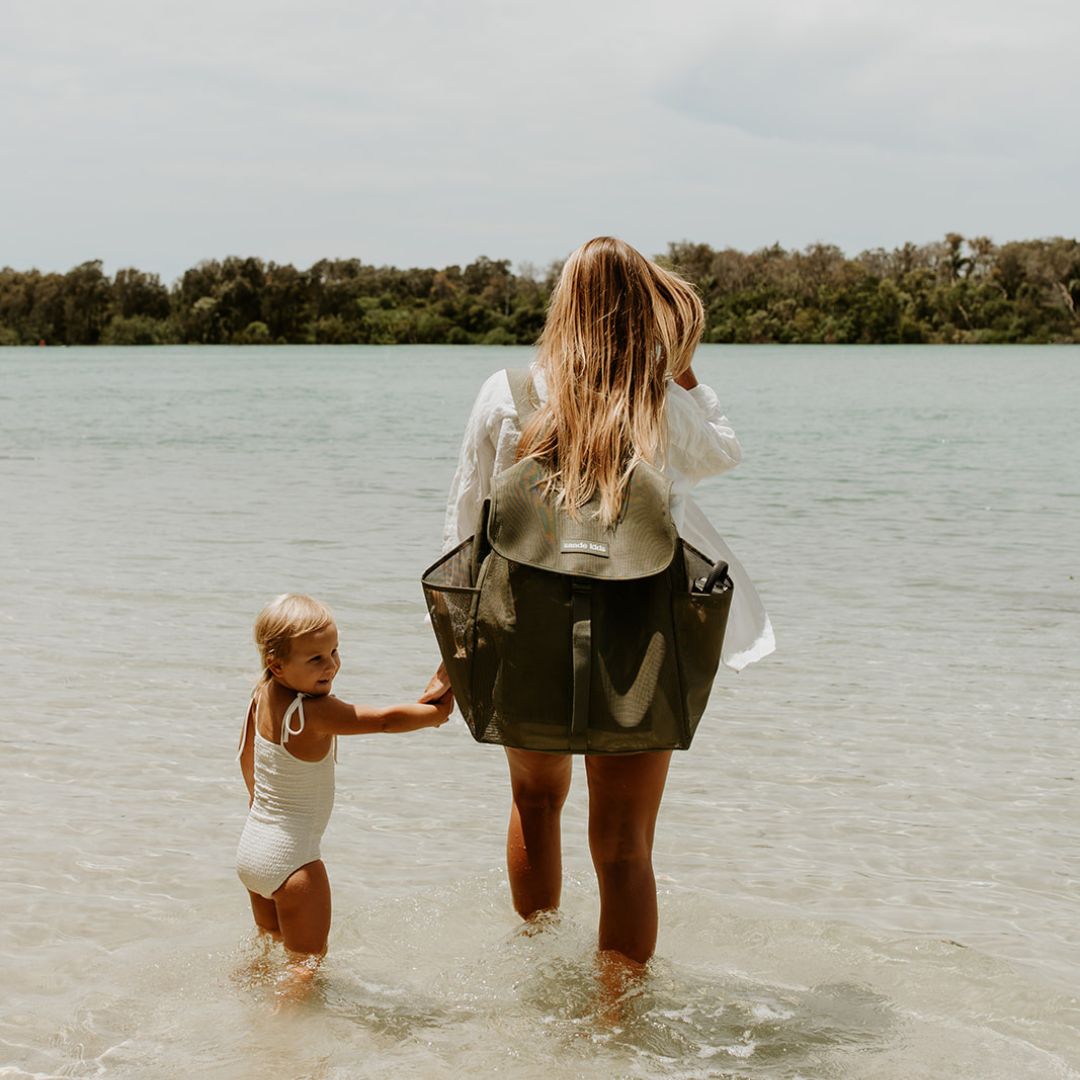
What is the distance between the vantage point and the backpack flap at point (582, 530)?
9.09ft

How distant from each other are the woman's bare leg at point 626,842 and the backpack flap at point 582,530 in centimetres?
48

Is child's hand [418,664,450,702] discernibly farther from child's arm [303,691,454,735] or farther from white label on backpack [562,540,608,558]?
white label on backpack [562,540,608,558]

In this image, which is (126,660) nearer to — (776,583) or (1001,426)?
(776,583)

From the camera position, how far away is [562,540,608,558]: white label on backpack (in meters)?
2.78

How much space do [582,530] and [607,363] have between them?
1.24ft

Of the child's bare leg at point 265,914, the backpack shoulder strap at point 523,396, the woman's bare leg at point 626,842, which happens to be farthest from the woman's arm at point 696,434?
the child's bare leg at point 265,914

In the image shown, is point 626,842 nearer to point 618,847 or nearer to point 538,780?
point 618,847

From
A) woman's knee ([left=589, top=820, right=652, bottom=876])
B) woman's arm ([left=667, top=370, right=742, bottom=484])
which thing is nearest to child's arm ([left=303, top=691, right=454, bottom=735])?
woman's knee ([left=589, top=820, right=652, bottom=876])

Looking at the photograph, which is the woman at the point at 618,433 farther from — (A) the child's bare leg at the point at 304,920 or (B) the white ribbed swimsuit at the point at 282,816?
(A) the child's bare leg at the point at 304,920

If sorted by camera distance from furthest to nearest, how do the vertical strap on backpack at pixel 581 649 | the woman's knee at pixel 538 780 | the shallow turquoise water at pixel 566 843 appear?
the shallow turquoise water at pixel 566 843 < the woman's knee at pixel 538 780 < the vertical strap on backpack at pixel 581 649

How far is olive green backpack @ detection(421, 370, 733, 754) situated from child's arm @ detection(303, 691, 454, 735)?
0.24m

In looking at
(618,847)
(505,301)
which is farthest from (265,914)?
(505,301)

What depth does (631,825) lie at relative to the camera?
3.07 meters

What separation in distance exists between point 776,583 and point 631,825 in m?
7.67
